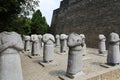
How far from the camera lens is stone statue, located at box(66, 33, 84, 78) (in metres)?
6.88

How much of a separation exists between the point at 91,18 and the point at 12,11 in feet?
43.2

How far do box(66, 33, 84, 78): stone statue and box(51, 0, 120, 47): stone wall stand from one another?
10.0 metres

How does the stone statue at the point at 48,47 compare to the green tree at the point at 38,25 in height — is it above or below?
below

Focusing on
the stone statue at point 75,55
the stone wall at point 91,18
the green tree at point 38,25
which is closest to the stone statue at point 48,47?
the stone statue at point 75,55

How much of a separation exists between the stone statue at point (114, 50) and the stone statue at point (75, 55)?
2.37 metres

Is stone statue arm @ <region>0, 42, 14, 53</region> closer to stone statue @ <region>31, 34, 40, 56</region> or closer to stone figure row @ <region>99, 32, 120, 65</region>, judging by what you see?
stone figure row @ <region>99, 32, 120, 65</region>

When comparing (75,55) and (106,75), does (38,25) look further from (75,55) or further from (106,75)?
(106,75)

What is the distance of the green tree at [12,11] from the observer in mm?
A: 8013

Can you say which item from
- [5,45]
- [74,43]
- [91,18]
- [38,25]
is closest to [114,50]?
[74,43]

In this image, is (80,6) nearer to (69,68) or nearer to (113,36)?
(113,36)

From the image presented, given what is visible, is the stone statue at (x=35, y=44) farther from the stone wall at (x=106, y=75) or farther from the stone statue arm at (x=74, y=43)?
the stone wall at (x=106, y=75)

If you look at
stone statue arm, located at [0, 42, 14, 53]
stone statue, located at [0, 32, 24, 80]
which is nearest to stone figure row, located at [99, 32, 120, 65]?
stone statue, located at [0, 32, 24, 80]

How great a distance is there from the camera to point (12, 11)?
29.2ft

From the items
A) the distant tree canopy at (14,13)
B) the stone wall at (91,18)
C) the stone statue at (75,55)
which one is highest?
the stone wall at (91,18)
